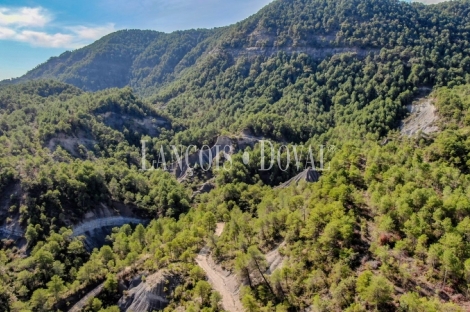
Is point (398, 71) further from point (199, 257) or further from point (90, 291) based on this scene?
point (90, 291)

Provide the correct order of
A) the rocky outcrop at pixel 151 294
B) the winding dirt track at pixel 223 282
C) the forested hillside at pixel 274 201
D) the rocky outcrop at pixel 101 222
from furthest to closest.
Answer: the rocky outcrop at pixel 101 222 < the rocky outcrop at pixel 151 294 < the winding dirt track at pixel 223 282 < the forested hillside at pixel 274 201

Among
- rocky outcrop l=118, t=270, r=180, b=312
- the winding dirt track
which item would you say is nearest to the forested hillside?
rocky outcrop l=118, t=270, r=180, b=312

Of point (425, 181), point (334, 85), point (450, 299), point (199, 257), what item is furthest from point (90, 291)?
point (334, 85)

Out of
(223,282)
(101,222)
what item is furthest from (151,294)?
(101,222)

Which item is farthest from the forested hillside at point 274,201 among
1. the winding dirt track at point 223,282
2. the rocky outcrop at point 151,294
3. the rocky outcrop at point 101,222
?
the rocky outcrop at point 101,222

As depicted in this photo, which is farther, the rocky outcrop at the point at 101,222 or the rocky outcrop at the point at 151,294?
the rocky outcrop at the point at 101,222

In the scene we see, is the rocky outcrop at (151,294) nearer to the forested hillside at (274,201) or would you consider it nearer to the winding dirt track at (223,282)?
the forested hillside at (274,201)
